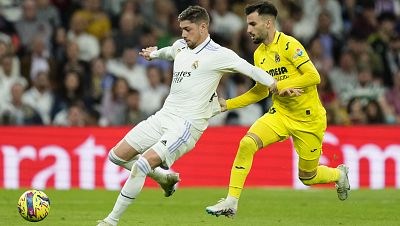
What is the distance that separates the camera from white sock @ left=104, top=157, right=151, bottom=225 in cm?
1110

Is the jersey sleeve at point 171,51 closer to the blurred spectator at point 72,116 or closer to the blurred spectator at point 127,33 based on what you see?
the blurred spectator at point 72,116

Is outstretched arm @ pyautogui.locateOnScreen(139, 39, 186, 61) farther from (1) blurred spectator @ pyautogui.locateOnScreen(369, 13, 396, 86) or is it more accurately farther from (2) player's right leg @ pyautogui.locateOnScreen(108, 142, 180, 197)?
(1) blurred spectator @ pyautogui.locateOnScreen(369, 13, 396, 86)

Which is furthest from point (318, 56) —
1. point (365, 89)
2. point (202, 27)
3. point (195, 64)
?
point (195, 64)

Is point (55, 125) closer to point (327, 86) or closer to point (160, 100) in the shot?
point (160, 100)

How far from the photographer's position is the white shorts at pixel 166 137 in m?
11.5

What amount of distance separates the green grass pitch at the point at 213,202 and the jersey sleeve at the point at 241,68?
6.45 ft

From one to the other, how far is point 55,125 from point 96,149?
46.6 inches

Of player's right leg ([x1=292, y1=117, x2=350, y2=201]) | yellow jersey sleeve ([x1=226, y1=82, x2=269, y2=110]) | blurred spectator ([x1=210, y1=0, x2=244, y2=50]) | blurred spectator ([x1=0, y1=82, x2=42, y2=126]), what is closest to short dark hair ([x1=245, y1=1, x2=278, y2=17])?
yellow jersey sleeve ([x1=226, y1=82, x2=269, y2=110])

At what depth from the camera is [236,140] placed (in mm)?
19359

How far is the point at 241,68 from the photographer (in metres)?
11.8

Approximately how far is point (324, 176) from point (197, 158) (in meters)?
6.21

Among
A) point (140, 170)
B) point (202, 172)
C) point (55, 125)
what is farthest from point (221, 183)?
point (140, 170)

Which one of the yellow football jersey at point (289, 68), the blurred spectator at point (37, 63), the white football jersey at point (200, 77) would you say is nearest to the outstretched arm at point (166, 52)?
the white football jersey at point (200, 77)

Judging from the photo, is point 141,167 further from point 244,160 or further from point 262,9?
point 262,9
